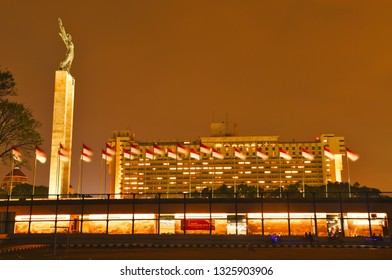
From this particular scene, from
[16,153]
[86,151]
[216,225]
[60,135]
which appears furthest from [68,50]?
[216,225]

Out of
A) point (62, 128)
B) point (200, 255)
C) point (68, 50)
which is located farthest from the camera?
point (68, 50)

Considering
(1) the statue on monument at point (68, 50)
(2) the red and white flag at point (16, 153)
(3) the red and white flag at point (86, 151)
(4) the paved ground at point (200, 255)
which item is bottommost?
(4) the paved ground at point (200, 255)

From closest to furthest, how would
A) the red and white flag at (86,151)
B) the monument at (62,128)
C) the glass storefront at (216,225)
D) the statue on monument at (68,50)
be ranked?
the glass storefront at (216,225) → the red and white flag at (86,151) → the monument at (62,128) → the statue on monument at (68,50)

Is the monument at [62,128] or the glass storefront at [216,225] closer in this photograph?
the glass storefront at [216,225]

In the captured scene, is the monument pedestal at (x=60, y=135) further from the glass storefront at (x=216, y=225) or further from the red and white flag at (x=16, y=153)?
the red and white flag at (x=16, y=153)

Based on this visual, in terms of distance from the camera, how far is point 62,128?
261 ft

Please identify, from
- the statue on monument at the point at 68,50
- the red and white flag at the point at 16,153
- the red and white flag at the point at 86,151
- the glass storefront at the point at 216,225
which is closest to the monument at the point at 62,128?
the statue on monument at the point at 68,50

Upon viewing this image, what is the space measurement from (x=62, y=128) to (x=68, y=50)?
15743 millimetres

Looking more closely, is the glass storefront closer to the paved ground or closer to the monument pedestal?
the paved ground

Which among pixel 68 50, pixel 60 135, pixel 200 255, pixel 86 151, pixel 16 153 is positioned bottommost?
pixel 200 255

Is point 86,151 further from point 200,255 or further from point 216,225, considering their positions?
point 200,255

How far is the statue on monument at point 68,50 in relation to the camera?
82812 millimetres
